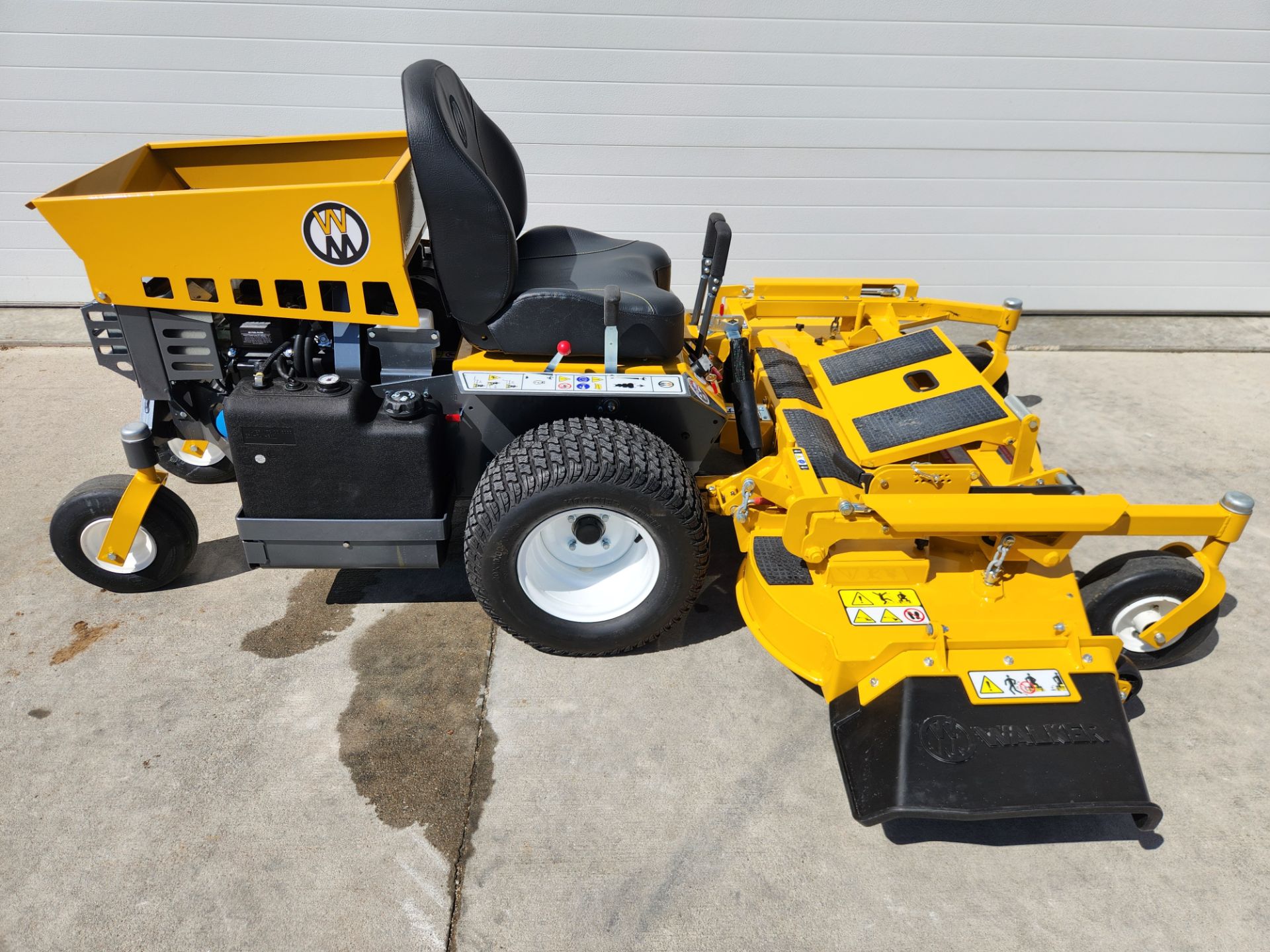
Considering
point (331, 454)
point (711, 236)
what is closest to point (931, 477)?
point (711, 236)

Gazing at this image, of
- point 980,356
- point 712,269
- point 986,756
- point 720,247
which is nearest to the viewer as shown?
point 986,756

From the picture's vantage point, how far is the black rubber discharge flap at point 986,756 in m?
2.19

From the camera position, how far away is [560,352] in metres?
2.74

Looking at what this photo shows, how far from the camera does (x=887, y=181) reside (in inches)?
212

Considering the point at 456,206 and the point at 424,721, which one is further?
the point at 424,721

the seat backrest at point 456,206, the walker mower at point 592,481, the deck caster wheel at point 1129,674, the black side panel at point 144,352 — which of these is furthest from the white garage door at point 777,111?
the deck caster wheel at point 1129,674

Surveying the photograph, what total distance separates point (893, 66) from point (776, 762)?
4.24 metres

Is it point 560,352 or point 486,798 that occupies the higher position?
point 560,352

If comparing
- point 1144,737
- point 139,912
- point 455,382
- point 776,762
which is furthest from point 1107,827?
point 139,912

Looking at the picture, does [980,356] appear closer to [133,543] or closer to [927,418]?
[927,418]

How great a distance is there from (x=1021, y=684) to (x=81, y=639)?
10.0ft

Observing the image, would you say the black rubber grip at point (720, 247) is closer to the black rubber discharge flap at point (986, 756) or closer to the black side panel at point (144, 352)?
the black rubber discharge flap at point (986, 756)

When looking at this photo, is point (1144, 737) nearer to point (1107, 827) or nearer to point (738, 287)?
point (1107, 827)

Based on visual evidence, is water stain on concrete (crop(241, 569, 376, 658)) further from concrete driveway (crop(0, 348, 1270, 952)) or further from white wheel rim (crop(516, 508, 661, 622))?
white wheel rim (crop(516, 508, 661, 622))
